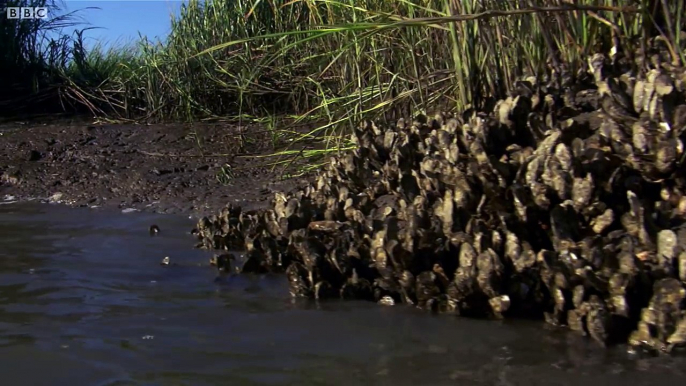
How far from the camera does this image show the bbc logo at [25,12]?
9398 millimetres

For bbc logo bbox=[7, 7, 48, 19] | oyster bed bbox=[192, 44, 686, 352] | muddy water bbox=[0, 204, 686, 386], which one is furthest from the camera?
bbc logo bbox=[7, 7, 48, 19]

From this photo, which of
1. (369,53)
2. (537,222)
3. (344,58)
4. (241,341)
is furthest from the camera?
(344,58)

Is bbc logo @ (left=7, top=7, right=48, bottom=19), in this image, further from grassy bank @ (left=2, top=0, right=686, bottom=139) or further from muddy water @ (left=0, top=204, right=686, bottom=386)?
muddy water @ (left=0, top=204, right=686, bottom=386)

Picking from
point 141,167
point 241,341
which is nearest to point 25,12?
point 141,167

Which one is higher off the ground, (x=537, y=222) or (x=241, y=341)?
(x=537, y=222)

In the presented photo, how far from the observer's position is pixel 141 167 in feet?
21.1

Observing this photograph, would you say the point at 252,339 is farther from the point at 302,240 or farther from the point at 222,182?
the point at 222,182

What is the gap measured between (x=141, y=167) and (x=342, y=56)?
1778 millimetres

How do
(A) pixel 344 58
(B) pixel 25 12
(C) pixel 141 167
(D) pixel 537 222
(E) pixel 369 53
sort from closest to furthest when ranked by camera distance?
(D) pixel 537 222, (E) pixel 369 53, (A) pixel 344 58, (C) pixel 141 167, (B) pixel 25 12

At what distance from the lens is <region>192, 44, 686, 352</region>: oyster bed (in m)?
2.71

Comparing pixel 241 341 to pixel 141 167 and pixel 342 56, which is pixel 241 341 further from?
pixel 141 167

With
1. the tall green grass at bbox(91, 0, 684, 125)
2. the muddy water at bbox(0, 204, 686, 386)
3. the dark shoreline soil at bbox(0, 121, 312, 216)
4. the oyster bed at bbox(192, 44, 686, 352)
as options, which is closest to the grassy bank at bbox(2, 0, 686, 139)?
the tall green grass at bbox(91, 0, 684, 125)

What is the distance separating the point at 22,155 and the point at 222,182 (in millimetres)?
2250

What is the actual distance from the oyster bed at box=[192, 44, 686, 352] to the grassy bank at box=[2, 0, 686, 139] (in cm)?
29
